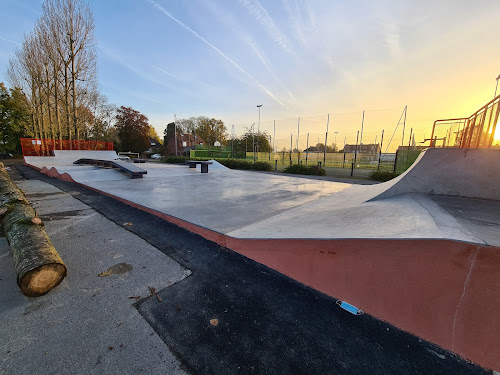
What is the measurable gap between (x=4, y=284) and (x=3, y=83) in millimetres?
44647

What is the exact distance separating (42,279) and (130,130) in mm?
44376

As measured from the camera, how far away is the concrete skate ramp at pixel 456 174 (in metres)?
2.96

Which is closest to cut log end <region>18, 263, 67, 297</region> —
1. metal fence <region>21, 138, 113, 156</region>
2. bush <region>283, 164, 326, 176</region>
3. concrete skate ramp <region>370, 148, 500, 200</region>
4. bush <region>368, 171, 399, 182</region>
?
concrete skate ramp <region>370, 148, 500, 200</region>

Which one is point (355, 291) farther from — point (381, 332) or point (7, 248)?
point (7, 248)

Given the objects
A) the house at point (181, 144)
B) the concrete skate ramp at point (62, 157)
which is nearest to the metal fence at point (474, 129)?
the concrete skate ramp at point (62, 157)

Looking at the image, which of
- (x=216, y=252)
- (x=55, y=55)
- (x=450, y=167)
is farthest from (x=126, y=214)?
(x=55, y=55)

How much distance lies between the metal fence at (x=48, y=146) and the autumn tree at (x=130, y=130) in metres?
22.7

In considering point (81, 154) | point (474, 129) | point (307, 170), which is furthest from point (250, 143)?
point (474, 129)

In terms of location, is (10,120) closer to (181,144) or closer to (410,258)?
(181,144)

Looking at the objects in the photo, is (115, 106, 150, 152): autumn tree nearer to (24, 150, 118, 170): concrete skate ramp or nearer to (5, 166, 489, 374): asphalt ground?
(24, 150, 118, 170): concrete skate ramp

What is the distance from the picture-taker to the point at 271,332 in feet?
5.96

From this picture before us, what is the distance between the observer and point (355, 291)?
209 centimetres

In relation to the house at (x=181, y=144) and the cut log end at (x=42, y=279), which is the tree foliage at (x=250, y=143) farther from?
the cut log end at (x=42, y=279)

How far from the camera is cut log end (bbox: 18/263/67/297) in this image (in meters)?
2.10
